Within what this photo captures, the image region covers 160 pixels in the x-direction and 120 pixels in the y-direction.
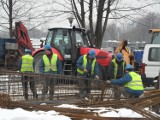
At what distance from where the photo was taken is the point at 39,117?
6902 millimetres

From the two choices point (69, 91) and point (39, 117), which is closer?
point (39, 117)

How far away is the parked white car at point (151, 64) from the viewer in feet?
48.9

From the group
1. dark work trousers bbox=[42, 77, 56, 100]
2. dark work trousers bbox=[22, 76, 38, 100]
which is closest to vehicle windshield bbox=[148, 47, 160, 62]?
dark work trousers bbox=[42, 77, 56, 100]

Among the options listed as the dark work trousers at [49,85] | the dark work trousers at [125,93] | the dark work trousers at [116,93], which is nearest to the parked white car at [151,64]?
the dark work trousers at [125,93]

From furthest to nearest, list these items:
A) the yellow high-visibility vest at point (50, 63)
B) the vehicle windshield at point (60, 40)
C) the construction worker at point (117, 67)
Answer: the vehicle windshield at point (60, 40)
the construction worker at point (117, 67)
the yellow high-visibility vest at point (50, 63)

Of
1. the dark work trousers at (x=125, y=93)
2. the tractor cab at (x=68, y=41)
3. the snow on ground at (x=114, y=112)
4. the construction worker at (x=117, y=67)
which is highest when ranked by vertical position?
the tractor cab at (x=68, y=41)

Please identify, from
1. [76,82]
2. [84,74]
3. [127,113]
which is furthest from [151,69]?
[127,113]

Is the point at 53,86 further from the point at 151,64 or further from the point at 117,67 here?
the point at 151,64

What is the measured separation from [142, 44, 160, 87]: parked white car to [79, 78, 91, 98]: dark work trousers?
6.51 m

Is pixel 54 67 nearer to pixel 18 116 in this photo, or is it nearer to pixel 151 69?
pixel 18 116

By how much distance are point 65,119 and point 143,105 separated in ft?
6.12

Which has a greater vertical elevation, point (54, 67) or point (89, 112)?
point (54, 67)

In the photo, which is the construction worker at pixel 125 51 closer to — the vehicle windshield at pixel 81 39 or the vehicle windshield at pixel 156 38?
the vehicle windshield at pixel 156 38

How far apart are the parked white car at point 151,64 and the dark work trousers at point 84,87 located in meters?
6.51
